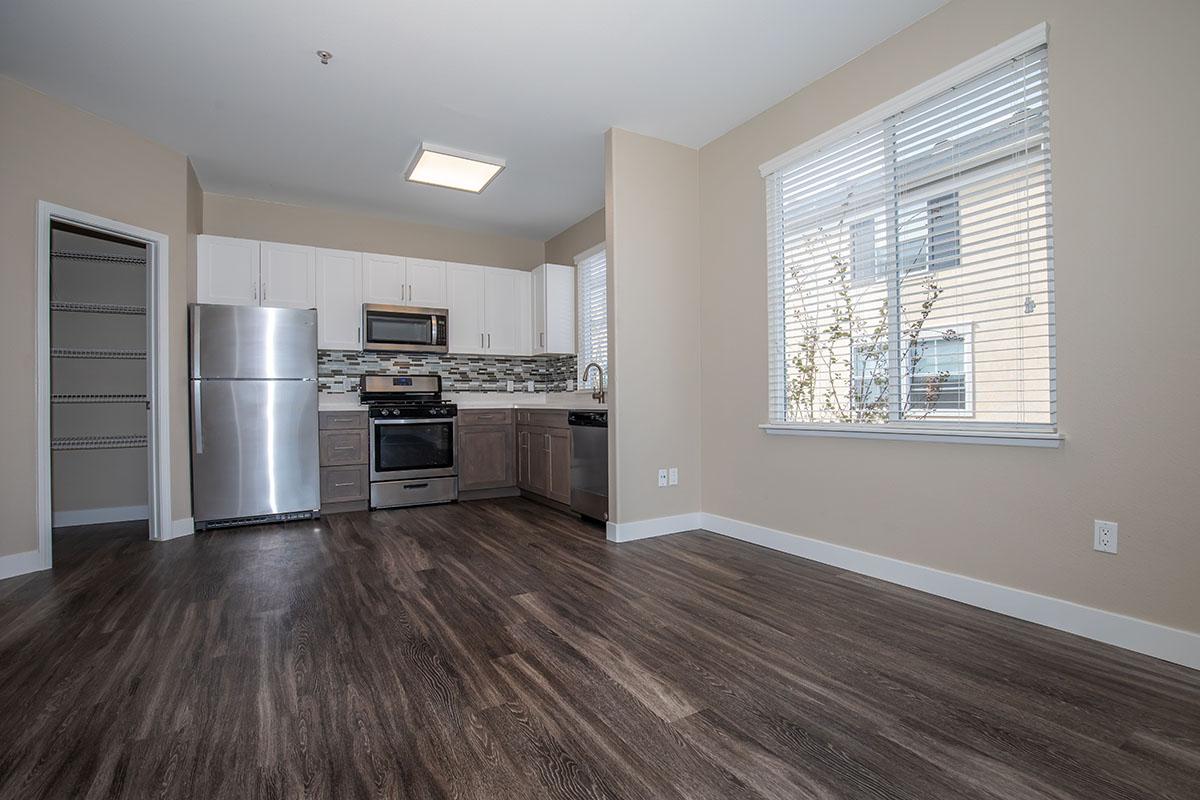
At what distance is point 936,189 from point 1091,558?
168 cm

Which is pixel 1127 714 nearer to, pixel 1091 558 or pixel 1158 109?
pixel 1091 558

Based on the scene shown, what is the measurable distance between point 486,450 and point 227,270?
2.60 meters

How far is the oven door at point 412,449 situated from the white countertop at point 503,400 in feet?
1.35

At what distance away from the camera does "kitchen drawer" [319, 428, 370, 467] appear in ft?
15.6

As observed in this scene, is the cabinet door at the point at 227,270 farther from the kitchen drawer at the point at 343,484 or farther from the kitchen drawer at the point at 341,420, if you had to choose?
the kitchen drawer at the point at 343,484

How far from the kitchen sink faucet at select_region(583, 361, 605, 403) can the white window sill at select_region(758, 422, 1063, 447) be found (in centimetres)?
181

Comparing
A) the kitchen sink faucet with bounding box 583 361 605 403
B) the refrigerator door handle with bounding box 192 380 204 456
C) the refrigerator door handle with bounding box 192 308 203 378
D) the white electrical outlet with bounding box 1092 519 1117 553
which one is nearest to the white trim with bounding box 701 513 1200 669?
the white electrical outlet with bounding box 1092 519 1117 553

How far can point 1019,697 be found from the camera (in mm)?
1741

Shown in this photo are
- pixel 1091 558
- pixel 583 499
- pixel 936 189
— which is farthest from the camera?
pixel 583 499

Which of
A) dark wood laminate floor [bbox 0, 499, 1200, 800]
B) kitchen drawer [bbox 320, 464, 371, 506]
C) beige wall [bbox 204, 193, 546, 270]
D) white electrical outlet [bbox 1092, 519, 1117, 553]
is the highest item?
beige wall [bbox 204, 193, 546, 270]

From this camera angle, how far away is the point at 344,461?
4.81m

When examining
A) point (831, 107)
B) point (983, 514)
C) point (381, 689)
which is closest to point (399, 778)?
point (381, 689)

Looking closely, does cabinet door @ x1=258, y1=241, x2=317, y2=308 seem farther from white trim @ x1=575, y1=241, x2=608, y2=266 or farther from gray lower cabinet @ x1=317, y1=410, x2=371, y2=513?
white trim @ x1=575, y1=241, x2=608, y2=266

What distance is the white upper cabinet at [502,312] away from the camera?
19.0ft
